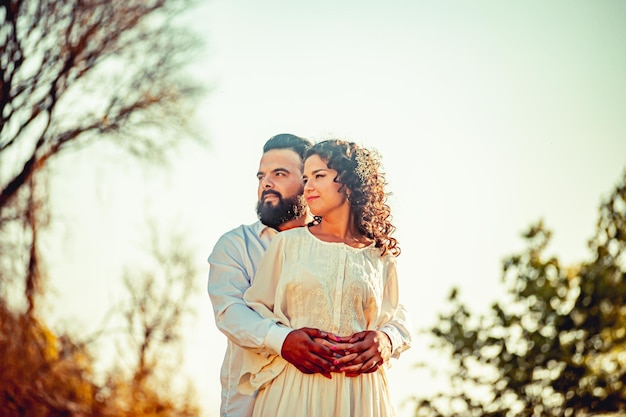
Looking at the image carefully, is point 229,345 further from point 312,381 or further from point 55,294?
point 55,294

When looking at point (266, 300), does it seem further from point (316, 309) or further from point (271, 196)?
point (271, 196)

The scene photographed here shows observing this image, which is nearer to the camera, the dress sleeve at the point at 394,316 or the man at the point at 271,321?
the man at the point at 271,321

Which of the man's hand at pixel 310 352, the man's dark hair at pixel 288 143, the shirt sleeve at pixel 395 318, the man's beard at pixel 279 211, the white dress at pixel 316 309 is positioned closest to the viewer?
the man's hand at pixel 310 352

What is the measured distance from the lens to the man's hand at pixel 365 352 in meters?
4.35

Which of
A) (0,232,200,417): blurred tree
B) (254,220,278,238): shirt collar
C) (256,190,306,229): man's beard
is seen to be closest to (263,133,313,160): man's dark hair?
(256,190,306,229): man's beard

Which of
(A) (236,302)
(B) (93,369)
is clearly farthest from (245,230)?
(B) (93,369)

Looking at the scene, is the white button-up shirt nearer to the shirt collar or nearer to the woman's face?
the shirt collar

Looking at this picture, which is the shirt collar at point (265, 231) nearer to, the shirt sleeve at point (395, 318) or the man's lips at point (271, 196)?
the man's lips at point (271, 196)

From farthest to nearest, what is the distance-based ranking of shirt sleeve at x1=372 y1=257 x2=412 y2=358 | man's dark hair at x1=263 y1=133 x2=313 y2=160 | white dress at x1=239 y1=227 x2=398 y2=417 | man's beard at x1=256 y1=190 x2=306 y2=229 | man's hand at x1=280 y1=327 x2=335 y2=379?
man's dark hair at x1=263 y1=133 x2=313 y2=160, man's beard at x1=256 y1=190 x2=306 y2=229, shirt sleeve at x1=372 y1=257 x2=412 y2=358, white dress at x1=239 y1=227 x2=398 y2=417, man's hand at x1=280 y1=327 x2=335 y2=379

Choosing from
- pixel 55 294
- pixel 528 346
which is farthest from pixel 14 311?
pixel 528 346

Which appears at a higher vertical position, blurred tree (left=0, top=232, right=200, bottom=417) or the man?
blurred tree (left=0, top=232, right=200, bottom=417)

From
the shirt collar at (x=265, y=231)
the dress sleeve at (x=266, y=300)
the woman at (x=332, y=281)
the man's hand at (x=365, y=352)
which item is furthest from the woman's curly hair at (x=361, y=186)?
the shirt collar at (x=265, y=231)

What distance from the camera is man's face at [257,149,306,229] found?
535 cm

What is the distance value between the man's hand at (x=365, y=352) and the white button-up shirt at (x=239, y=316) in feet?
0.41
